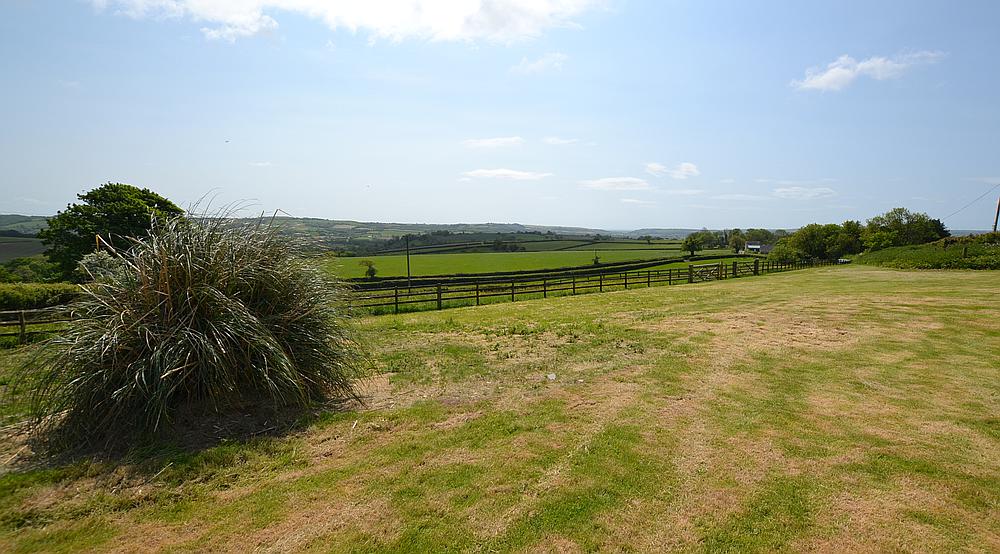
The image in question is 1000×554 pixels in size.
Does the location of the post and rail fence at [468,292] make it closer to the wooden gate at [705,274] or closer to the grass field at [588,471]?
the wooden gate at [705,274]

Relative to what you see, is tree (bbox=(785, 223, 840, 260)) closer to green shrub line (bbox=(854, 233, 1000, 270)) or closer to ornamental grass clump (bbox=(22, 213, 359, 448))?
green shrub line (bbox=(854, 233, 1000, 270))

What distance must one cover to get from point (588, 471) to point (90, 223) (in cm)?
3230

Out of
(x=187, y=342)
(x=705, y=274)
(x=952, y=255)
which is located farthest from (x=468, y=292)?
(x=952, y=255)

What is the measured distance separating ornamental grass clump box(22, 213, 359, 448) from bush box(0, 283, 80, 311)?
1312 centimetres

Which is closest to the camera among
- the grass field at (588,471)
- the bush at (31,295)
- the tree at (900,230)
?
the grass field at (588,471)

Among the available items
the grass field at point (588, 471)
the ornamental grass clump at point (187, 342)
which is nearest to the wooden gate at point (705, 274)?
the grass field at point (588, 471)

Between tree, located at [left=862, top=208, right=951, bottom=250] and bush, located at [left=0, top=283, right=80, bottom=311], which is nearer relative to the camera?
bush, located at [left=0, top=283, right=80, bottom=311]

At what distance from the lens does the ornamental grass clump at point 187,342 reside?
4.71 metres

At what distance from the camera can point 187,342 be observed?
4945mm

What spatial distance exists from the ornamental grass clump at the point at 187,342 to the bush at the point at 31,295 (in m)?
13.1

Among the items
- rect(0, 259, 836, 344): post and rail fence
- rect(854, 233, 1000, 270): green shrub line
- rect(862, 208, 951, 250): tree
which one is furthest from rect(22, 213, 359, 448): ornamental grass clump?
rect(862, 208, 951, 250): tree

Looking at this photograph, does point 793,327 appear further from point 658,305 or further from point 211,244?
point 211,244

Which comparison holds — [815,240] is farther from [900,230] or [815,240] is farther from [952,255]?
[952,255]

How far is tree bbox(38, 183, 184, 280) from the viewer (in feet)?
81.6
